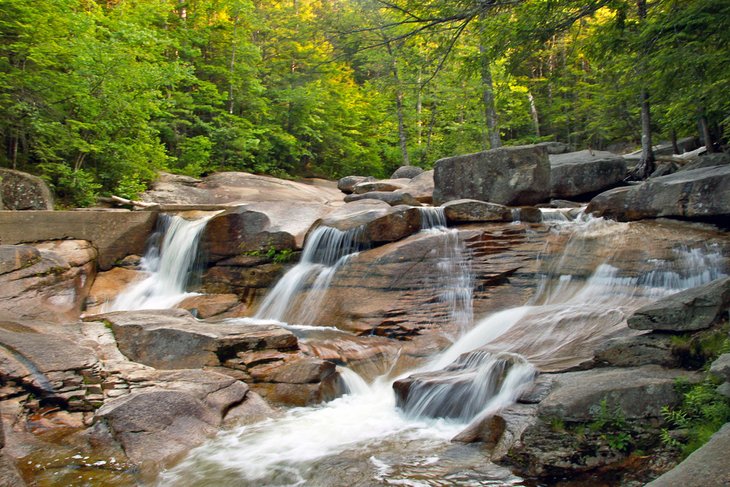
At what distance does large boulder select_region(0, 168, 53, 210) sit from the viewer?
37.7 feet

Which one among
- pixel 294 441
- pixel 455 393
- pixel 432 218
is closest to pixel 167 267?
pixel 432 218

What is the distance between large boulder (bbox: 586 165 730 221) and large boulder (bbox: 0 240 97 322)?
10.1 metres

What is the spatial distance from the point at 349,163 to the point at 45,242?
15.7 metres

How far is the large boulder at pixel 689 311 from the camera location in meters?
4.79

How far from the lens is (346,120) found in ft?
80.8

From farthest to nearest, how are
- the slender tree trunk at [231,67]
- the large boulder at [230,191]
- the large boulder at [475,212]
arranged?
the slender tree trunk at [231,67]
the large boulder at [230,191]
the large boulder at [475,212]

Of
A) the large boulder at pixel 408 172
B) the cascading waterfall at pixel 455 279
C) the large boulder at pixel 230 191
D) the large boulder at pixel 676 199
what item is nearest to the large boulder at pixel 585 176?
the large boulder at pixel 676 199

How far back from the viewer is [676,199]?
28.5 ft

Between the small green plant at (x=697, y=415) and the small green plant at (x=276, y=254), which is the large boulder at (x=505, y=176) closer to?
the small green plant at (x=276, y=254)

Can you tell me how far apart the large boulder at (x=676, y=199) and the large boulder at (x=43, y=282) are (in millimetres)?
10104

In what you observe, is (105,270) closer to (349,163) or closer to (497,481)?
(497,481)

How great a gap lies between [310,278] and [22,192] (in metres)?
7.13

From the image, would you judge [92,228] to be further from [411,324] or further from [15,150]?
[411,324]

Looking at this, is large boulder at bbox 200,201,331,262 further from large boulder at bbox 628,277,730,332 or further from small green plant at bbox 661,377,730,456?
small green plant at bbox 661,377,730,456
